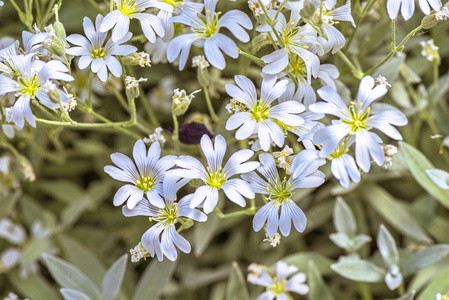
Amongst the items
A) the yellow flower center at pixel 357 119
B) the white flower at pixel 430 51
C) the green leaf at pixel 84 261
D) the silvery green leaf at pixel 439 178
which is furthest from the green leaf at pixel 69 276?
the white flower at pixel 430 51

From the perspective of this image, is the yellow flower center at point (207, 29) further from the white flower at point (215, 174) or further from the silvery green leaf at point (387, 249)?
the silvery green leaf at point (387, 249)

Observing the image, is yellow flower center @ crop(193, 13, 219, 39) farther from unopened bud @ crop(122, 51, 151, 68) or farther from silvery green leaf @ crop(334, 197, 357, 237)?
silvery green leaf @ crop(334, 197, 357, 237)

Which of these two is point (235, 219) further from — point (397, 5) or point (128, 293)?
point (397, 5)

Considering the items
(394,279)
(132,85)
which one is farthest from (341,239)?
(132,85)

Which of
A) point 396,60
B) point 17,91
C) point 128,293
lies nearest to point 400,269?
point 396,60

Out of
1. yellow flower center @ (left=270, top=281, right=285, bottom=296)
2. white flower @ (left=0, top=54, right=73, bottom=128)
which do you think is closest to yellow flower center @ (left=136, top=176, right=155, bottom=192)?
white flower @ (left=0, top=54, right=73, bottom=128)

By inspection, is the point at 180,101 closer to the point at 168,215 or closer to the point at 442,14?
the point at 168,215
